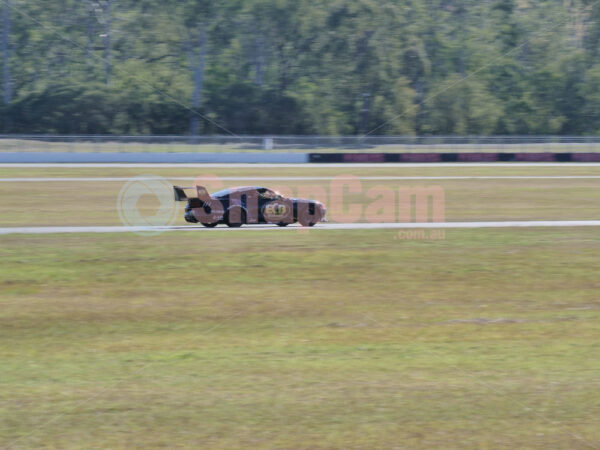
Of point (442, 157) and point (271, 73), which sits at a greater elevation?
point (271, 73)

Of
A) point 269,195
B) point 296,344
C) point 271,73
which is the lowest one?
point 296,344

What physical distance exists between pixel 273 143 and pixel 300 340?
3623 centimetres

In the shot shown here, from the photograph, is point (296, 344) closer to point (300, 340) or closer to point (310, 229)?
point (300, 340)

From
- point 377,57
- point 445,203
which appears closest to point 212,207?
point 445,203

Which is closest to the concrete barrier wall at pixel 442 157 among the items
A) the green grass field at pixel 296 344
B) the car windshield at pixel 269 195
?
the car windshield at pixel 269 195

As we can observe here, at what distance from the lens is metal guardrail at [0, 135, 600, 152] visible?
140 feet

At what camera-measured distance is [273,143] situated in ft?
149

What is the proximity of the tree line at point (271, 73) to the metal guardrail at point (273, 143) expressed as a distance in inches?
694

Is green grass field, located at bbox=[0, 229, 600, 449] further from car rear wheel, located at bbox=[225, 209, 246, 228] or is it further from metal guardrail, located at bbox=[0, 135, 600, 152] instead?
metal guardrail, located at bbox=[0, 135, 600, 152]

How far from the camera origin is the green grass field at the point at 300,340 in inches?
280

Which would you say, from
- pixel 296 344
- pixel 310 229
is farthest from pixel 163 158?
pixel 296 344

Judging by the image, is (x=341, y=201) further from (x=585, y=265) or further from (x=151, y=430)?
(x=151, y=430)

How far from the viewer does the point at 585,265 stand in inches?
575

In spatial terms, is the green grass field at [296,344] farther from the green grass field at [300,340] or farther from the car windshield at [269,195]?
the car windshield at [269,195]
